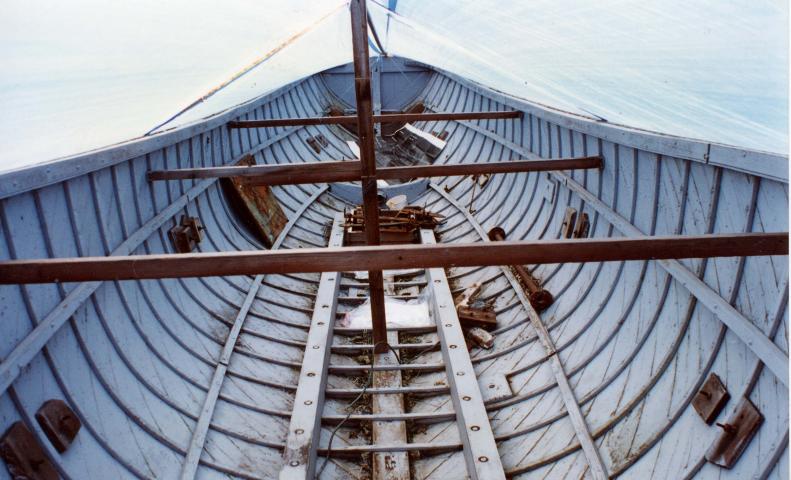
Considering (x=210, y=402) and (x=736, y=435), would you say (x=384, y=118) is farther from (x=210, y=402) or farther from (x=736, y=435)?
A: (x=736, y=435)

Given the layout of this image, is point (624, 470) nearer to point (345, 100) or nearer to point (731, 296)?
point (731, 296)

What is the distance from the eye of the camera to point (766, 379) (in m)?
2.42

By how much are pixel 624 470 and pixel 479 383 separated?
1526 millimetres

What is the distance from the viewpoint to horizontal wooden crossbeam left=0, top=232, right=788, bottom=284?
A: 7.34 feet

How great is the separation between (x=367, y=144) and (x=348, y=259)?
7.62ft

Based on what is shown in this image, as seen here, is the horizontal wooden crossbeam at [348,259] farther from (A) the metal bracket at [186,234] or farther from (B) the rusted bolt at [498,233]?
(B) the rusted bolt at [498,233]

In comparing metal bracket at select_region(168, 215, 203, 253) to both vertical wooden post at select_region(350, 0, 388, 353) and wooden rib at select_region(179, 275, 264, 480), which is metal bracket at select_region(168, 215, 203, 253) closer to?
wooden rib at select_region(179, 275, 264, 480)

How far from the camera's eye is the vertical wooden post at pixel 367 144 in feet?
13.9

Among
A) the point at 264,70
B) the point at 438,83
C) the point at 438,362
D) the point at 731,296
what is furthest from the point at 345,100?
the point at 731,296

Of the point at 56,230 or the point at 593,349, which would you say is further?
the point at 593,349

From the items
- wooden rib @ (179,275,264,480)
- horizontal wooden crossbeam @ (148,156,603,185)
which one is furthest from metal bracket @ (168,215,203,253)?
wooden rib @ (179,275,264,480)

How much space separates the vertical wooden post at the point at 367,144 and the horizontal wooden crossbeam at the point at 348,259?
7.03 ft

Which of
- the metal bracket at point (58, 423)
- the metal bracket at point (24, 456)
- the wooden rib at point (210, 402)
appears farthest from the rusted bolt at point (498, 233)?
the metal bracket at point (24, 456)

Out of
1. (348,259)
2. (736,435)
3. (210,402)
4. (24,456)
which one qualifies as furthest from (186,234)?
(736,435)
